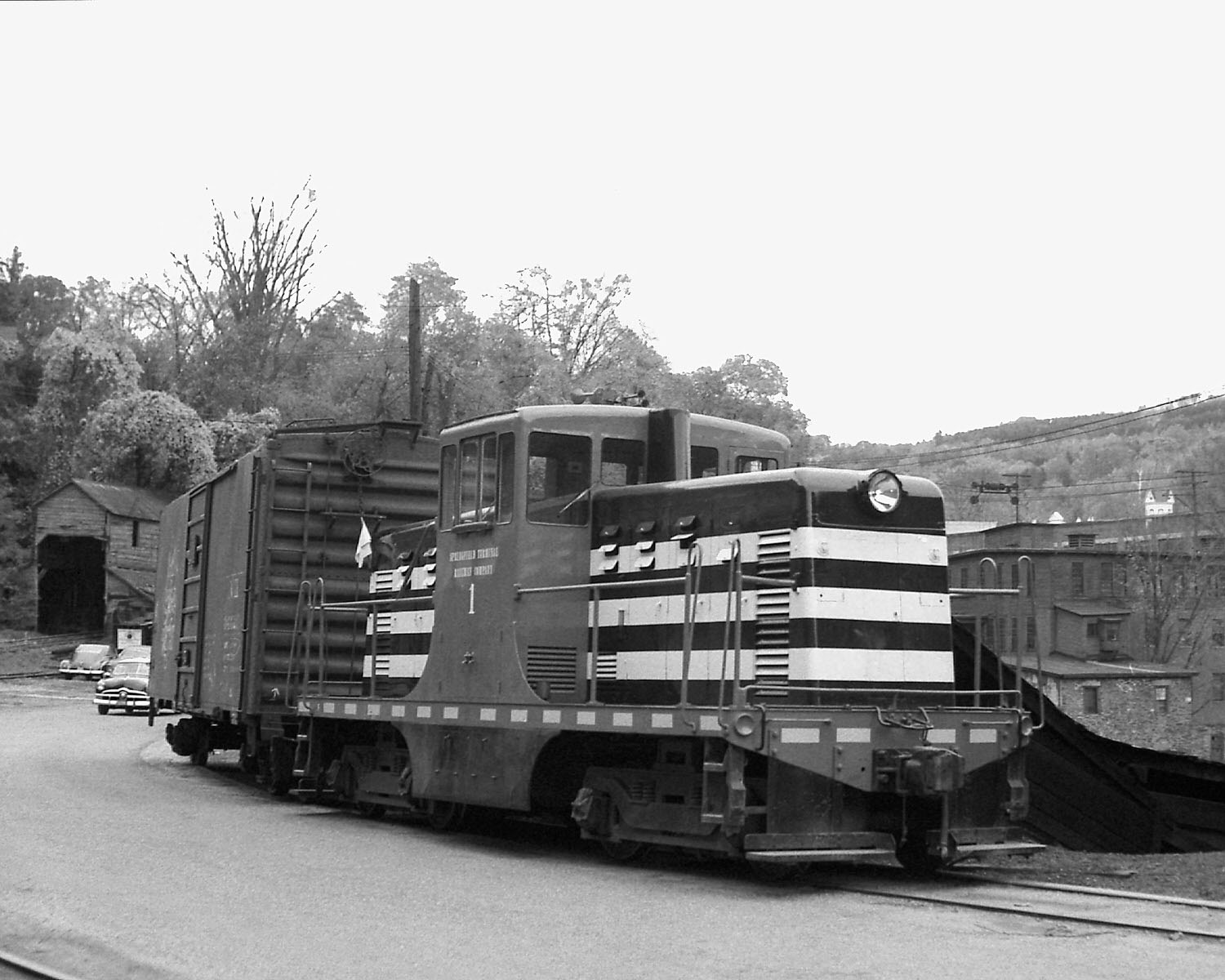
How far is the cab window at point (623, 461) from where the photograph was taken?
36.0 feet

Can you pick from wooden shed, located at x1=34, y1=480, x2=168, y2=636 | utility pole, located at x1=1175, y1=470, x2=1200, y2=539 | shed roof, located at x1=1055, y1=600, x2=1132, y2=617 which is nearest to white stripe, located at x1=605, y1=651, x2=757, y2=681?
wooden shed, located at x1=34, y1=480, x2=168, y2=636

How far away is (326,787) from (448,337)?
4641cm


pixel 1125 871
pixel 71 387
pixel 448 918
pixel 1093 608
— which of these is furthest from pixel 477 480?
pixel 71 387

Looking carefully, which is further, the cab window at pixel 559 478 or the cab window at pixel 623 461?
the cab window at pixel 623 461

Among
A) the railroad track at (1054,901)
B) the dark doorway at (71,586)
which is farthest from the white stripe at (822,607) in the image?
the dark doorway at (71,586)

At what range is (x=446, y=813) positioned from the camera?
1224 cm

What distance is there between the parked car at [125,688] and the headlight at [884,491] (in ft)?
92.6

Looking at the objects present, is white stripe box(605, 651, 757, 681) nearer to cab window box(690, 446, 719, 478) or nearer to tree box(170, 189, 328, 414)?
cab window box(690, 446, 719, 478)

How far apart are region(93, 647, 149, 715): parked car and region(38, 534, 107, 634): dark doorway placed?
79.1 feet

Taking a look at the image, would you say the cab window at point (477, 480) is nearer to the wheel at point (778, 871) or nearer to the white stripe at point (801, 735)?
the white stripe at point (801, 735)

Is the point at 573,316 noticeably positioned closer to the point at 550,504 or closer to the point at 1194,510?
A: the point at 1194,510

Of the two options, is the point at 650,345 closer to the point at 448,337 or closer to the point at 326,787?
the point at 448,337

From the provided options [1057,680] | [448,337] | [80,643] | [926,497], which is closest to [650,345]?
[448,337]

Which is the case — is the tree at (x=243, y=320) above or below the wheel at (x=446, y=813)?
above
